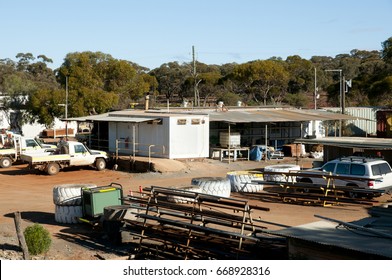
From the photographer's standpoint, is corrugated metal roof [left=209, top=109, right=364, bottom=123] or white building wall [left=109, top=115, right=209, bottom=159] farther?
corrugated metal roof [left=209, top=109, right=364, bottom=123]

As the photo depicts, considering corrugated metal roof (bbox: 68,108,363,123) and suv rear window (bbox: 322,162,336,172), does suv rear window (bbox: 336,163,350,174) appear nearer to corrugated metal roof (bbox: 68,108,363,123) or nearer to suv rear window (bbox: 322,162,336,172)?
suv rear window (bbox: 322,162,336,172)

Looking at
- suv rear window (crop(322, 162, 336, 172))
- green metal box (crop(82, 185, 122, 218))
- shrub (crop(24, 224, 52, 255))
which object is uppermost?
suv rear window (crop(322, 162, 336, 172))

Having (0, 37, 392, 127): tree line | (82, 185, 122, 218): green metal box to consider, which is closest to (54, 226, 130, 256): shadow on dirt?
(82, 185, 122, 218): green metal box

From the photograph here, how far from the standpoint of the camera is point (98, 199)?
18359mm

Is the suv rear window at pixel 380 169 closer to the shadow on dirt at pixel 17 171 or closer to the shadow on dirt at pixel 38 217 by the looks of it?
the shadow on dirt at pixel 38 217

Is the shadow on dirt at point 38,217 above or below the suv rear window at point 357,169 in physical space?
below

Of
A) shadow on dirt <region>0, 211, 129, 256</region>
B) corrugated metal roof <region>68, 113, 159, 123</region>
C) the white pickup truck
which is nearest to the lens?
shadow on dirt <region>0, 211, 129, 256</region>

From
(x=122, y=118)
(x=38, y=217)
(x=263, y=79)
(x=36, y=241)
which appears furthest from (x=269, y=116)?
(x=263, y=79)

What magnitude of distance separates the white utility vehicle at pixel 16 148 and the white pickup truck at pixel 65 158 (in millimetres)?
3022

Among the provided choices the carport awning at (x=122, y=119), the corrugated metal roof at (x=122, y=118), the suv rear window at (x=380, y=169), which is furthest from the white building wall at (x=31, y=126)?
the suv rear window at (x=380, y=169)

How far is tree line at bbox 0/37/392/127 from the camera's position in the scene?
55.5m

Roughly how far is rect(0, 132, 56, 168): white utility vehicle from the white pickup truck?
Result: 302 centimetres

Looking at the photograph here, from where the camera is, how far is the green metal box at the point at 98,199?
18.3m

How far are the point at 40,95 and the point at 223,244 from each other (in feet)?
146
